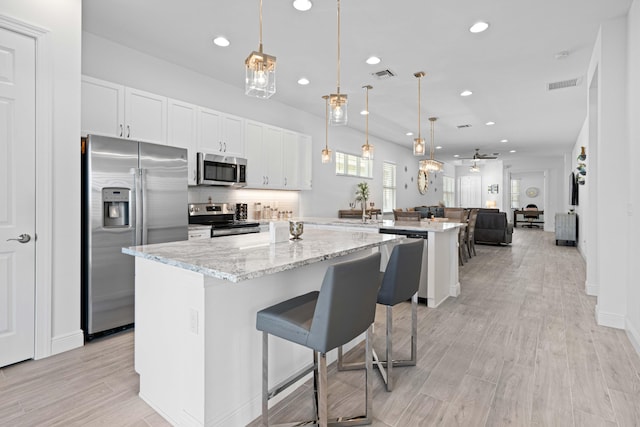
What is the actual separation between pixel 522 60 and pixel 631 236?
7.87 ft

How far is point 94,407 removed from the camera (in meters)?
1.98

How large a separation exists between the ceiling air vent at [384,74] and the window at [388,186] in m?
4.70

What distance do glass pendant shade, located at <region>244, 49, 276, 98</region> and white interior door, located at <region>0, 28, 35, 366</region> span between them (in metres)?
1.77

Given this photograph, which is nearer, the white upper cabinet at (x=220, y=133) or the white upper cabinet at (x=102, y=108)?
the white upper cabinet at (x=102, y=108)

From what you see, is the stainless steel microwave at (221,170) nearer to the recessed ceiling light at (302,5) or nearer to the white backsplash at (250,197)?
the white backsplash at (250,197)

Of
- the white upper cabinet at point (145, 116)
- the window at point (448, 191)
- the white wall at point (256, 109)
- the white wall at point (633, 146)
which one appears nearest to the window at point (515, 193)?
the window at point (448, 191)

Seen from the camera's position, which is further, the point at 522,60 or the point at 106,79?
the point at 522,60

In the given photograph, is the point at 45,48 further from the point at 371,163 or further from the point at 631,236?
the point at 371,163

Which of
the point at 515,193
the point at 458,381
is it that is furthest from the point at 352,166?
the point at 515,193

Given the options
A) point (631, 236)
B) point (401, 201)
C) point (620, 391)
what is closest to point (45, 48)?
point (620, 391)

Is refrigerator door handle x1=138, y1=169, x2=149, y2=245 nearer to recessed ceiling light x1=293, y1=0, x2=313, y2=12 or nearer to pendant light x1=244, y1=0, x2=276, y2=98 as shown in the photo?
pendant light x1=244, y1=0, x2=276, y2=98

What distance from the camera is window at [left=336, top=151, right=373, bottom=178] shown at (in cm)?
750

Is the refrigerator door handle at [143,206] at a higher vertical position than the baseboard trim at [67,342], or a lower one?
higher

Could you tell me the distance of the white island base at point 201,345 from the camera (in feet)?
5.44
